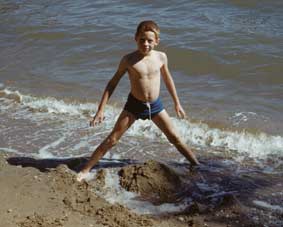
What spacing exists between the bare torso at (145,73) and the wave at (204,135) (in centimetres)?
139

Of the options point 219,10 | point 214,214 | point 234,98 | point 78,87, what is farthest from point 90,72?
point 214,214

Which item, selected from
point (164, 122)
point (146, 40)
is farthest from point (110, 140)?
point (146, 40)

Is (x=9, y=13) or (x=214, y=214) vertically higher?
(x=9, y=13)

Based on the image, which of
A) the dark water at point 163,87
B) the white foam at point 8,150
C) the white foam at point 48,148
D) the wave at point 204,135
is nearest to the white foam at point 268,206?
the dark water at point 163,87

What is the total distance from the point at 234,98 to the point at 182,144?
7.60 feet

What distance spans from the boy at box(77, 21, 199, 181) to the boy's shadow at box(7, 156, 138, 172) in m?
0.33

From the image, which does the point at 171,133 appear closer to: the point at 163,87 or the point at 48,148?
the point at 48,148

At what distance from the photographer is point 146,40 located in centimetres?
495

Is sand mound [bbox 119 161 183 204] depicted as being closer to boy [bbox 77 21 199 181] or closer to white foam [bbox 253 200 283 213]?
boy [bbox 77 21 199 181]

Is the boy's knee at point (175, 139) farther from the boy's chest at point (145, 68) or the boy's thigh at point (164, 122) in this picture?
the boy's chest at point (145, 68)

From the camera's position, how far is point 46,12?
1269 cm

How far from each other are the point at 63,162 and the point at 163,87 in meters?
2.71

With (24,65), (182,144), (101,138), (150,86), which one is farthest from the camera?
(24,65)

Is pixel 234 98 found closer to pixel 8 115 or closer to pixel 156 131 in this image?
pixel 156 131
